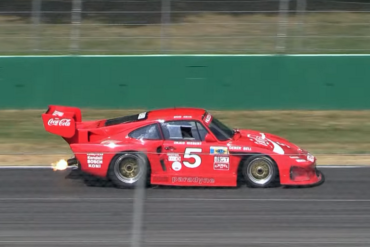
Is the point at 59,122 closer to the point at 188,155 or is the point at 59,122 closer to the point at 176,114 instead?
the point at 176,114

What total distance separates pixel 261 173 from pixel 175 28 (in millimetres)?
8311

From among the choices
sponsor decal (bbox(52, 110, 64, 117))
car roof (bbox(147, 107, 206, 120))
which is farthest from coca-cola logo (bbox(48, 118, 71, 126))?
car roof (bbox(147, 107, 206, 120))

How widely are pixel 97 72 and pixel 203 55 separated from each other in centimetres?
268

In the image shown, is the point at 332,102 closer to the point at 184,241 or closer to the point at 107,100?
the point at 107,100

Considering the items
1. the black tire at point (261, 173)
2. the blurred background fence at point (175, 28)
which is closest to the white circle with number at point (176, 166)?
the black tire at point (261, 173)

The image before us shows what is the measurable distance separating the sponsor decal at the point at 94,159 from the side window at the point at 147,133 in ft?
2.47

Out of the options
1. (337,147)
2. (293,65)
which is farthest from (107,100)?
(337,147)

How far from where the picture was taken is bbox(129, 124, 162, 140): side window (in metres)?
10.2

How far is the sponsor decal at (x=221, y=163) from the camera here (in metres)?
9.70

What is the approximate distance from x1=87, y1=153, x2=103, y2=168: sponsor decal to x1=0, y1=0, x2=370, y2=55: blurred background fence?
760cm

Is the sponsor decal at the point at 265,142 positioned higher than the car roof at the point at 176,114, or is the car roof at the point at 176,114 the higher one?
the car roof at the point at 176,114

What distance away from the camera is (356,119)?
15945 mm

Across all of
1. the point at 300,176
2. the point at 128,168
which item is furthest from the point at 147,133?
the point at 300,176

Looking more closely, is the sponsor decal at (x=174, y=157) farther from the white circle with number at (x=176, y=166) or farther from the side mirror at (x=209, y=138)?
the side mirror at (x=209, y=138)
